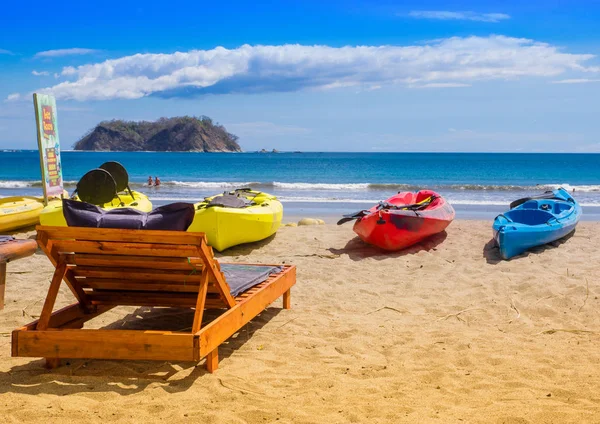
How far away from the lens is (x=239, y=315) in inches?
172

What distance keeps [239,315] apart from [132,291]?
819 mm

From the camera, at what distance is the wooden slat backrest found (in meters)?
3.80

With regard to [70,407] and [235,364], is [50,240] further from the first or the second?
[235,364]

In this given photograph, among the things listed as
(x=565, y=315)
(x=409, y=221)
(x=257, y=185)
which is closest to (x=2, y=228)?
(x=409, y=221)

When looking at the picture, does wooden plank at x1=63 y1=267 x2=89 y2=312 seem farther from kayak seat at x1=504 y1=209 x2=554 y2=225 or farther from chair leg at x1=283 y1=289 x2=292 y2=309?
kayak seat at x1=504 y1=209 x2=554 y2=225

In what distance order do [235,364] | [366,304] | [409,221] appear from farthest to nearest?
[409,221] < [366,304] < [235,364]

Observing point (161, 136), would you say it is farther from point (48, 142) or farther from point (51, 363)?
point (51, 363)

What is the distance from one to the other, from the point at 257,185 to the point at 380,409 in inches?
966

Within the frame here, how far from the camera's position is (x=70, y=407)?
3408 mm

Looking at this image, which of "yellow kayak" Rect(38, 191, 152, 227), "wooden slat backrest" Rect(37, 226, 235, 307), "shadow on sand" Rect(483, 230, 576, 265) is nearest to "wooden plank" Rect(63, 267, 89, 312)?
"wooden slat backrest" Rect(37, 226, 235, 307)

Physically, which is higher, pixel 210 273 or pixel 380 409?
pixel 210 273

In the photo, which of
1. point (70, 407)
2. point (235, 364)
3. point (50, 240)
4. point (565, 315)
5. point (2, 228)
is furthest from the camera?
point (2, 228)

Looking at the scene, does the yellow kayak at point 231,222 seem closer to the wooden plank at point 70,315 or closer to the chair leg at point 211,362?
the wooden plank at point 70,315

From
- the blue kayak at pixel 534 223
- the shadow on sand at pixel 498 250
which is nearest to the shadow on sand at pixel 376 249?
the shadow on sand at pixel 498 250
